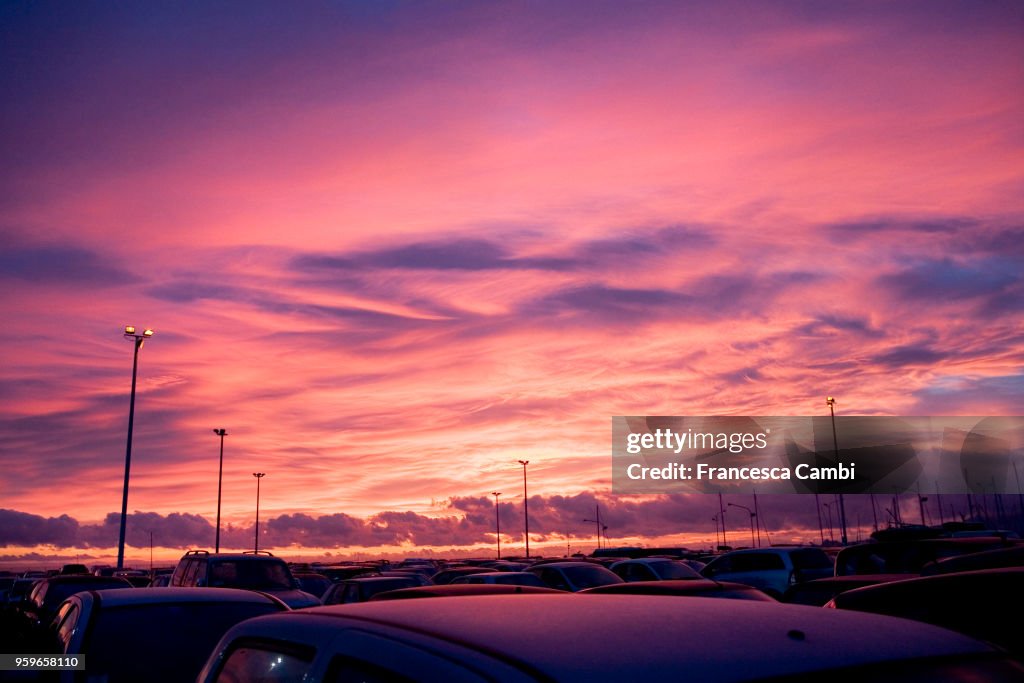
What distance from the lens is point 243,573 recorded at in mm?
16109

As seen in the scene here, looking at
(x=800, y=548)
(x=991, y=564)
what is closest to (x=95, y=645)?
(x=991, y=564)

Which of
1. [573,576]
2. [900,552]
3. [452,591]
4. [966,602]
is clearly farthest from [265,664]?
[573,576]

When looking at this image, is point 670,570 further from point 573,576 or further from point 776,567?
point 573,576

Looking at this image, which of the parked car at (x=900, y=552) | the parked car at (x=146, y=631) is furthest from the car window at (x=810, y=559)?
the parked car at (x=146, y=631)

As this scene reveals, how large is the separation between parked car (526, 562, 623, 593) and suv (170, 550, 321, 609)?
6.36m

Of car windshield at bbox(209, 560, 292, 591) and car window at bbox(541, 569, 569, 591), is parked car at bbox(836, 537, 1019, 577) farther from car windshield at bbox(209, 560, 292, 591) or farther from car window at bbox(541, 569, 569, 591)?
car windshield at bbox(209, 560, 292, 591)

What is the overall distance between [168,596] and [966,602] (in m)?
5.35

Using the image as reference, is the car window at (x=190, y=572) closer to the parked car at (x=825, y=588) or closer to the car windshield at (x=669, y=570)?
the parked car at (x=825, y=588)

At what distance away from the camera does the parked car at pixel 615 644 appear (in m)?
2.09

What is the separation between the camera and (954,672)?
2391 millimetres

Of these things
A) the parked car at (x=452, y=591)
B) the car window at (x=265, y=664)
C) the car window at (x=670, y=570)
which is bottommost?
the car window at (x=670, y=570)

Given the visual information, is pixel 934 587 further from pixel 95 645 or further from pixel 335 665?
pixel 95 645

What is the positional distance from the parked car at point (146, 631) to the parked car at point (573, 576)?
1442 cm

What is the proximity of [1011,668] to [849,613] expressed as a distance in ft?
1.56
